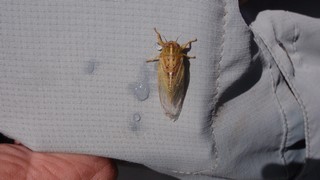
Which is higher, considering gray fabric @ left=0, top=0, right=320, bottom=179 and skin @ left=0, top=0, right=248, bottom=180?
gray fabric @ left=0, top=0, right=320, bottom=179

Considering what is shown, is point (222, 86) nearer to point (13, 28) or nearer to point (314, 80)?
point (314, 80)

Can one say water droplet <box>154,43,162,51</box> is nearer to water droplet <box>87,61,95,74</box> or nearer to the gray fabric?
the gray fabric

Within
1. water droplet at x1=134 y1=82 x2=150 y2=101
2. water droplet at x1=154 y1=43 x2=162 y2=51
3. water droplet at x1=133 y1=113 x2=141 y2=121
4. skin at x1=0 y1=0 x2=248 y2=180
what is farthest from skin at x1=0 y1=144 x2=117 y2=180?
water droplet at x1=154 y1=43 x2=162 y2=51

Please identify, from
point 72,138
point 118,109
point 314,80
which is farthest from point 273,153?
point 72,138

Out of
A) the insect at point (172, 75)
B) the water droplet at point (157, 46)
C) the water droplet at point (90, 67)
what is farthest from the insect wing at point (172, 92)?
the water droplet at point (90, 67)

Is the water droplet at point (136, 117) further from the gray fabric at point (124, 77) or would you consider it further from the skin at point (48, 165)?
the skin at point (48, 165)

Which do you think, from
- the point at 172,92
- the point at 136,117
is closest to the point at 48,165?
the point at 136,117

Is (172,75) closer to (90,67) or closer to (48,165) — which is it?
(90,67)
